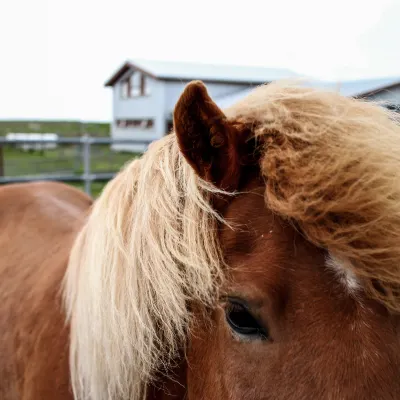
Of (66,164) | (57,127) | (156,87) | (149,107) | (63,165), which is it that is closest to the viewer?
(63,165)

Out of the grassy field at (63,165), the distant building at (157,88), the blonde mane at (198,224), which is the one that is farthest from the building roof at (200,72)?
the blonde mane at (198,224)

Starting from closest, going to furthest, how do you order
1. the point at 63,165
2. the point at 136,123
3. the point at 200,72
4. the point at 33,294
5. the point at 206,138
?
1. the point at 206,138
2. the point at 33,294
3. the point at 63,165
4. the point at 200,72
5. the point at 136,123

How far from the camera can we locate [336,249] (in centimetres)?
95

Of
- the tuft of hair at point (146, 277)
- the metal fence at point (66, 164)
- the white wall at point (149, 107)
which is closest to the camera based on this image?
the tuft of hair at point (146, 277)

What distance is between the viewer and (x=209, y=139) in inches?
43.8

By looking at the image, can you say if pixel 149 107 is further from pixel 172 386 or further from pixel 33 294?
pixel 172 386

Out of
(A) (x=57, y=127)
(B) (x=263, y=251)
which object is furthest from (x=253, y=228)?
(A) (x=57, y=127)

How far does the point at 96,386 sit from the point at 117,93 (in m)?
25.5

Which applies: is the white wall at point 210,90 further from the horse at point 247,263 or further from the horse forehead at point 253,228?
the horse forehead at point 253,228

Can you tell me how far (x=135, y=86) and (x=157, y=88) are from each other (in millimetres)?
3139

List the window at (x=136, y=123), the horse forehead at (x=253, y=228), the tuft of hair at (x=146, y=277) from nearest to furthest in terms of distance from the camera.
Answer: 1. the horse forehead at (x=253, y=228)
2. the tuft of hair at (x=146, y=277)
3. the window at (x=136, y=123)

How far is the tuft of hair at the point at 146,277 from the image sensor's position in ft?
3.75

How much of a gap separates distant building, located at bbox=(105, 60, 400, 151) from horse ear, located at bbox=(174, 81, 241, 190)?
1774cm

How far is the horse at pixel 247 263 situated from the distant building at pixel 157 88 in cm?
1759
